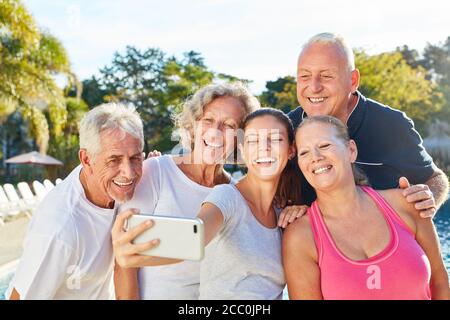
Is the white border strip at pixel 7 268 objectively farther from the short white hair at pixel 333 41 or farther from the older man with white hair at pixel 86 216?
the short white hair at pixel 333 41

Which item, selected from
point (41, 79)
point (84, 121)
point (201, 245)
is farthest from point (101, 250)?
point (41, 79)

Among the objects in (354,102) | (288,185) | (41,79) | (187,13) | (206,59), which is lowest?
(288,185)

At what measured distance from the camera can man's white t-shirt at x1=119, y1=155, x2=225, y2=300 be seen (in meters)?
2.24

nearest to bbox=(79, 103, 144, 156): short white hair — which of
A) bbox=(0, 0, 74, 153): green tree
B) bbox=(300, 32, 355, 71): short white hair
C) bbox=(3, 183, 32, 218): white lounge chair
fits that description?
bbox=(300, 32, 355, 71): short white hair

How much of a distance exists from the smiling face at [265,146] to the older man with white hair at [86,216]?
1.55ft

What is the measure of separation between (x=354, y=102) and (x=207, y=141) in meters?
0.84

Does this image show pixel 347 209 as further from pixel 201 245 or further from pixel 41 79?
pixel 41 79

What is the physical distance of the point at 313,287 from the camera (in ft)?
6.55

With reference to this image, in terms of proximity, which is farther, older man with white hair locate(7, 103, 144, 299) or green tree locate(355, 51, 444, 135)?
green tree locate(355, 51, 444, 135)

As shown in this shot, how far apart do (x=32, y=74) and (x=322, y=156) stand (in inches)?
500

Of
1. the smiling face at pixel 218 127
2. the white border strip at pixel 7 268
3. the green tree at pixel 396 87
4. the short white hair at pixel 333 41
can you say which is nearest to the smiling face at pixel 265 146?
the smiling face at pixel 218 127

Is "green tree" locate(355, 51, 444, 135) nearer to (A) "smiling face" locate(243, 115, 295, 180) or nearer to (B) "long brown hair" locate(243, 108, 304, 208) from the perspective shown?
(B) "long brown hair" locate(243, 108, 304, 208)

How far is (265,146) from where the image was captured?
2045mm

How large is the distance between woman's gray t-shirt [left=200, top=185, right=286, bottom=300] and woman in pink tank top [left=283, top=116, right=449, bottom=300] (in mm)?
75
